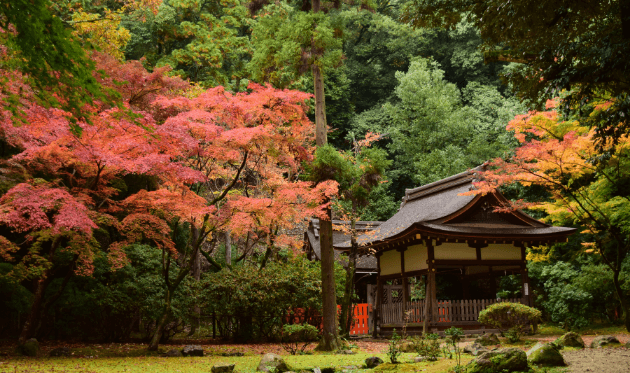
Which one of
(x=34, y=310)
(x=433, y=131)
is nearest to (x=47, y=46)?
(x=34, y=310)

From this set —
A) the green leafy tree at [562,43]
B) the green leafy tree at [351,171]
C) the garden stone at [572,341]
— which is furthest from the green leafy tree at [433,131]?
the green leafy tree at [562,43]

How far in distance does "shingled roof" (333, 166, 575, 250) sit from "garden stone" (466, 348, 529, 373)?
670cm

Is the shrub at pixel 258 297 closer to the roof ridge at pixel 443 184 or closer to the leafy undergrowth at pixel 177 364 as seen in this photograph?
the leafy undergrowth at pixel 177 364

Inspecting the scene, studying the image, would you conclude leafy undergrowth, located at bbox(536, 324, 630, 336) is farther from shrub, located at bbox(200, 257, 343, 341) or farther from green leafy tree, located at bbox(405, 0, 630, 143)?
green leafy tree, located at bbox(405, 0, 630, 143)

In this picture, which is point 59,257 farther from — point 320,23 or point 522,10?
point 522,10

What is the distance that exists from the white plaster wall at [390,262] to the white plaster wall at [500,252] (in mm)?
2714

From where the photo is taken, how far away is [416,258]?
46.6 ft

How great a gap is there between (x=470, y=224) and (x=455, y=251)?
0.91 metres

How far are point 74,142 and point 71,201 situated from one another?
1.15 metres

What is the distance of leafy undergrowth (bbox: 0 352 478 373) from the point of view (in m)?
7.02

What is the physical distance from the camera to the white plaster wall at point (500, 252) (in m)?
14.1

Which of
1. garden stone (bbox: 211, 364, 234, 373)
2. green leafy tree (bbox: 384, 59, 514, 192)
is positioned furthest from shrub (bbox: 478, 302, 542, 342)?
green leafy tree (bbox: 384, 59, 514, 192)

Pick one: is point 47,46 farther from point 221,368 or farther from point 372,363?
point 372,363

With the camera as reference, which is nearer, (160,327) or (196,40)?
(160,327)
